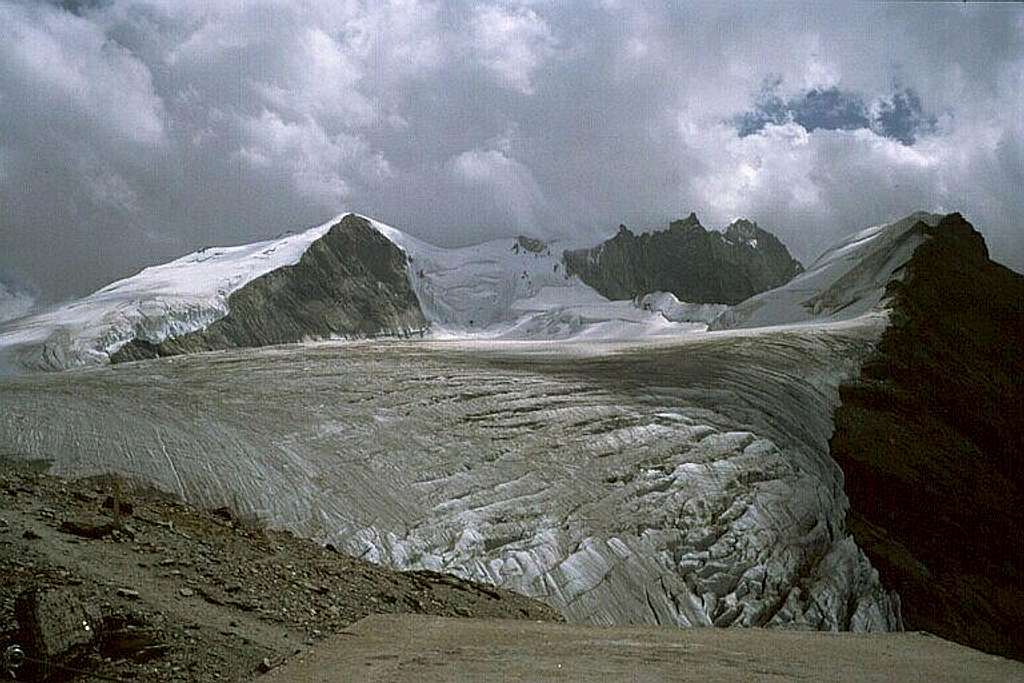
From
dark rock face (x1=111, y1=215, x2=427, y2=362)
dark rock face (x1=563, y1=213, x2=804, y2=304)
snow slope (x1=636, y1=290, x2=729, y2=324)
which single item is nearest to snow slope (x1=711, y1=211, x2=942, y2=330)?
dark rock face (x1=111, y1=215, x2=427, y2=362)

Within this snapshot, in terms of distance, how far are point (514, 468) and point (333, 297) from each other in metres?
118

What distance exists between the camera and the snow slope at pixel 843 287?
145ft

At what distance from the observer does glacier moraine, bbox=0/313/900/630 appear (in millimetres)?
12484

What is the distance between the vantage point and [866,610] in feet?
49.2

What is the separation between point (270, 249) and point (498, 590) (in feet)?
409

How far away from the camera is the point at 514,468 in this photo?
49.6 feet

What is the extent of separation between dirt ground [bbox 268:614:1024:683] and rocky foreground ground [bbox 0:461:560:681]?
507mm

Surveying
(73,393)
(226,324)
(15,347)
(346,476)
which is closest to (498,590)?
(346,476)

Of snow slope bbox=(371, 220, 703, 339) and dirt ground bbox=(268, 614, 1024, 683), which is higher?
snow slope bbox=(371, 220, 703, 339)

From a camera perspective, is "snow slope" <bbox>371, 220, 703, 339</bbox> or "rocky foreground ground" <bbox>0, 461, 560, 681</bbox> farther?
"snow slope" <bbox>371, 220, 703, 339</bbox>

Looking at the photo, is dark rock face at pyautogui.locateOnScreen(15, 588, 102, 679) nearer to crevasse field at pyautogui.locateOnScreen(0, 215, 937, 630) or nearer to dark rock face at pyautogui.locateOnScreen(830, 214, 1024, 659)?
crevasse field at pyautogui.locateOnScreen(0, 215, 937, 630)

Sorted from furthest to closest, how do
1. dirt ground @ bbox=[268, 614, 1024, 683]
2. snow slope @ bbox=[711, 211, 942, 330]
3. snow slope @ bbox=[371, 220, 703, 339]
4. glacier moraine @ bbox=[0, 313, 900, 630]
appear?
snow slope @ bbox=[371, 220, 703, 339] < snow slope @ bbox=[711, 211, 942, 330] < glacier moraine @ bbox=[0, 313, 900, 630] < dirt ground @ bbox=[268, 614, 1024, 683]

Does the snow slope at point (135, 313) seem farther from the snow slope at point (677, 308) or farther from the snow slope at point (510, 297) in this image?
the snow slope at point (677, 308)

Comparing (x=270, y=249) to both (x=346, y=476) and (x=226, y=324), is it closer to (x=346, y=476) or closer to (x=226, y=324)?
(x=226, y=324)
